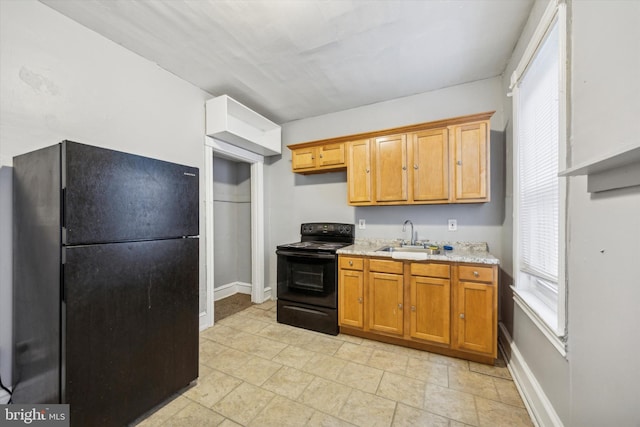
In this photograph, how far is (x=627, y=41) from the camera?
Answer: 82 cm

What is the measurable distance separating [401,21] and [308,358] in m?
2.91

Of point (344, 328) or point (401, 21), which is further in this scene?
point (344, 328)

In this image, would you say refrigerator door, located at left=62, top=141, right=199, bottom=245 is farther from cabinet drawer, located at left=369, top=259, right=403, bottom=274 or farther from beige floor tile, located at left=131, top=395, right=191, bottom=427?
cabinet drawer, located at left=369, top=259, right=403, bottom=274

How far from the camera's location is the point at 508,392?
70.1 inches

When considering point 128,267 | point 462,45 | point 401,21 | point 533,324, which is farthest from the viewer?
point 462,45

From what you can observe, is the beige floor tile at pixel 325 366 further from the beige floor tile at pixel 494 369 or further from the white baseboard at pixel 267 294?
the white baseboard at pixel 267 294

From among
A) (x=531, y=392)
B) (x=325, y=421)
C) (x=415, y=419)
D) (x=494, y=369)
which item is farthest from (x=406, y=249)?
(x=325, y=421)

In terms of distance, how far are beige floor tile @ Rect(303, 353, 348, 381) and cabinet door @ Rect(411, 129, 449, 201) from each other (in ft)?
5.85

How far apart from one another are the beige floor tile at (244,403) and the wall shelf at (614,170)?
6.99 feet

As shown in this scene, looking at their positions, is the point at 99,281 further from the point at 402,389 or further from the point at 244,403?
the point at 402,389

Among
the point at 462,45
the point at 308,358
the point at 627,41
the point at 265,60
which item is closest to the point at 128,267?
the point at 308,358

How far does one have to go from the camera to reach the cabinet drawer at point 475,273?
2.07 meters

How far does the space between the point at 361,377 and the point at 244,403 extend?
2.96ft

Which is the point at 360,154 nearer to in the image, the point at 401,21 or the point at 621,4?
the point at 401,21
